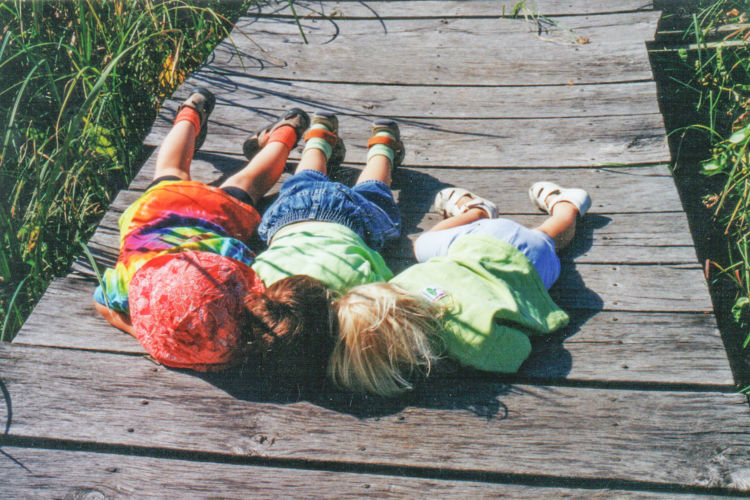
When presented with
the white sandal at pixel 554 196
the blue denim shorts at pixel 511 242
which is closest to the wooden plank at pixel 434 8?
the white sandal at pixel 554 196

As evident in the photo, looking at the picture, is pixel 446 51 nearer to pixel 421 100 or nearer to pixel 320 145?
pixel 421 100

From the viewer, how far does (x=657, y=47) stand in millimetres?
3768

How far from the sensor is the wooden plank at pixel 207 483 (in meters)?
1.69

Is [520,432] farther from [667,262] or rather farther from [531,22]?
[531,22]

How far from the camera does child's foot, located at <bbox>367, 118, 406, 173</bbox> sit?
2742 millimetres

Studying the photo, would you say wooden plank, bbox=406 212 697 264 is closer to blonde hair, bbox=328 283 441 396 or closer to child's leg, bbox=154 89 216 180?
blonde hair, bbox=328 283 441 396

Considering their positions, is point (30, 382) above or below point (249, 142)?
below

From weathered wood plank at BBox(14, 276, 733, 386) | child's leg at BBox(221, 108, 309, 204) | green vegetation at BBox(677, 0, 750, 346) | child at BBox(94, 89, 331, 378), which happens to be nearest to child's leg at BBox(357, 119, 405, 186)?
child's leg at BBox(221, 108, 309, 204)

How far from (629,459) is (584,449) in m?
0.11

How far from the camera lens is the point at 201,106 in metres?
2.86

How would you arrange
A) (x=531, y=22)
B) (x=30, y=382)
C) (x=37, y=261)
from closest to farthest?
(x=30, y=382) < (x=37, y=261) < (x=531, y=22)

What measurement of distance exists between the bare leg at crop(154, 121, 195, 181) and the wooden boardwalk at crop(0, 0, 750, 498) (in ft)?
0.77

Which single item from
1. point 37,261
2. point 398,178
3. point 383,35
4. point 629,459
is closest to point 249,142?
point 398,178

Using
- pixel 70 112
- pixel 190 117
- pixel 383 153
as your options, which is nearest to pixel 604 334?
pixel 383 153
